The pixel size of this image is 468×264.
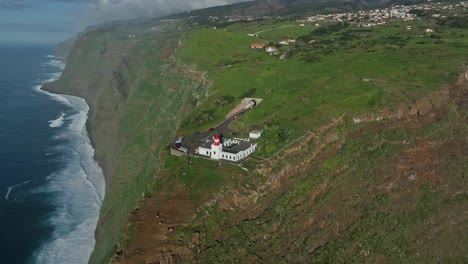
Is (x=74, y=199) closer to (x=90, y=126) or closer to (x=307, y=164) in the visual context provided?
(x=90, y=126)

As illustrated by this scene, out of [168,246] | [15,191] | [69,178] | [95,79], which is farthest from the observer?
[95,79]

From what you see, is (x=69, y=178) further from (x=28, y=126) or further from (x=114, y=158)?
(x=28, y=126)

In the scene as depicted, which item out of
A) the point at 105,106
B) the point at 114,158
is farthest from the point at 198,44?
the point at 114,158

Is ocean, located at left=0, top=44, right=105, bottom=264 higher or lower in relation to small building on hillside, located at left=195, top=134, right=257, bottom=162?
lower

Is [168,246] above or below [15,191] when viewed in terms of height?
above

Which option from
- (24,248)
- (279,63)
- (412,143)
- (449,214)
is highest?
(279,63)

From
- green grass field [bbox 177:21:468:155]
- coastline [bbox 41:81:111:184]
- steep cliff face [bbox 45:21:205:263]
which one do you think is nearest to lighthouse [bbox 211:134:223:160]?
green grass field [bbox 177:21:468:155]

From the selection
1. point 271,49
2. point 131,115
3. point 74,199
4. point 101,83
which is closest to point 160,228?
point 74,199

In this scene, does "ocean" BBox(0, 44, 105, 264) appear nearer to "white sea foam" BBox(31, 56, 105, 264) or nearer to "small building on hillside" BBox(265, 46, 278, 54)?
"white sea foam" BBox(31, 56, 105, 264)

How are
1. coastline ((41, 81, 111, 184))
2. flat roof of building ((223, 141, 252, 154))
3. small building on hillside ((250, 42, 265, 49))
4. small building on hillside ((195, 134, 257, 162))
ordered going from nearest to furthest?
small building on hillside ((195, 134, 257, 162)), flat roof of building ((223, 141, 252, 154)), coastline ((41, 81, 111, 184)), small building on hillside ((250, 42, 265, 49))

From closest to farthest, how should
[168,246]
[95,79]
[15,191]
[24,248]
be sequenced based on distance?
[168,246] → [24,248] → [15,191] → [95,79]
